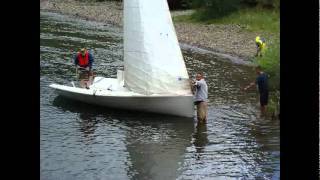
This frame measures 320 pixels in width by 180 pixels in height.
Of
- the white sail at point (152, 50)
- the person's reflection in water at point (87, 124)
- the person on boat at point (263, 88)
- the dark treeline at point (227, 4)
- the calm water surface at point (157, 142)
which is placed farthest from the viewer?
the dark treeline at point (227, 4)

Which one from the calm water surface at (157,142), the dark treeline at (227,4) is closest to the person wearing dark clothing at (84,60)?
the calm water surface at (157,142)

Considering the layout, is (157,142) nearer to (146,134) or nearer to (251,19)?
(146,134)

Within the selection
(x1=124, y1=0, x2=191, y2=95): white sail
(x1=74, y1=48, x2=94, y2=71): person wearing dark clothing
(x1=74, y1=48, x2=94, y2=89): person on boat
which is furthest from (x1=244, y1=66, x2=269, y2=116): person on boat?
(x1=74, y1=48, x2=94, y2=71): person wearing dark clothing

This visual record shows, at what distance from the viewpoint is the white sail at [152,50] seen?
2017 cm

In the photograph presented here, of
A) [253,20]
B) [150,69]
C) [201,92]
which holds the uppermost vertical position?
[253,20]

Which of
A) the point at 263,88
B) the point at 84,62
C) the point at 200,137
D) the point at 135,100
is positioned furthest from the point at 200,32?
the point at 200,137

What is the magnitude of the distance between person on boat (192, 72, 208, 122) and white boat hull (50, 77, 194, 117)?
1.77ft

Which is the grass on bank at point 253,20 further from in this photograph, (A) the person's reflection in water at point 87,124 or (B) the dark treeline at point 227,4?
(A) the person's reflection in water at point 87,124

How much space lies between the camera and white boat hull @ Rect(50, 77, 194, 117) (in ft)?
64.6

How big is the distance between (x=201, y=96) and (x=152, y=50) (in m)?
2.96

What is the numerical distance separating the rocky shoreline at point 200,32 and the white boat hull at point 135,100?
17.0 meters

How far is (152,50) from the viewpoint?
20.4m

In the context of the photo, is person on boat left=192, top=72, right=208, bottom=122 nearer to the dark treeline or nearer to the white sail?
the white sail

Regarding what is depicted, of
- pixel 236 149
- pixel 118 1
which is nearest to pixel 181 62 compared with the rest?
pixel 236 149
